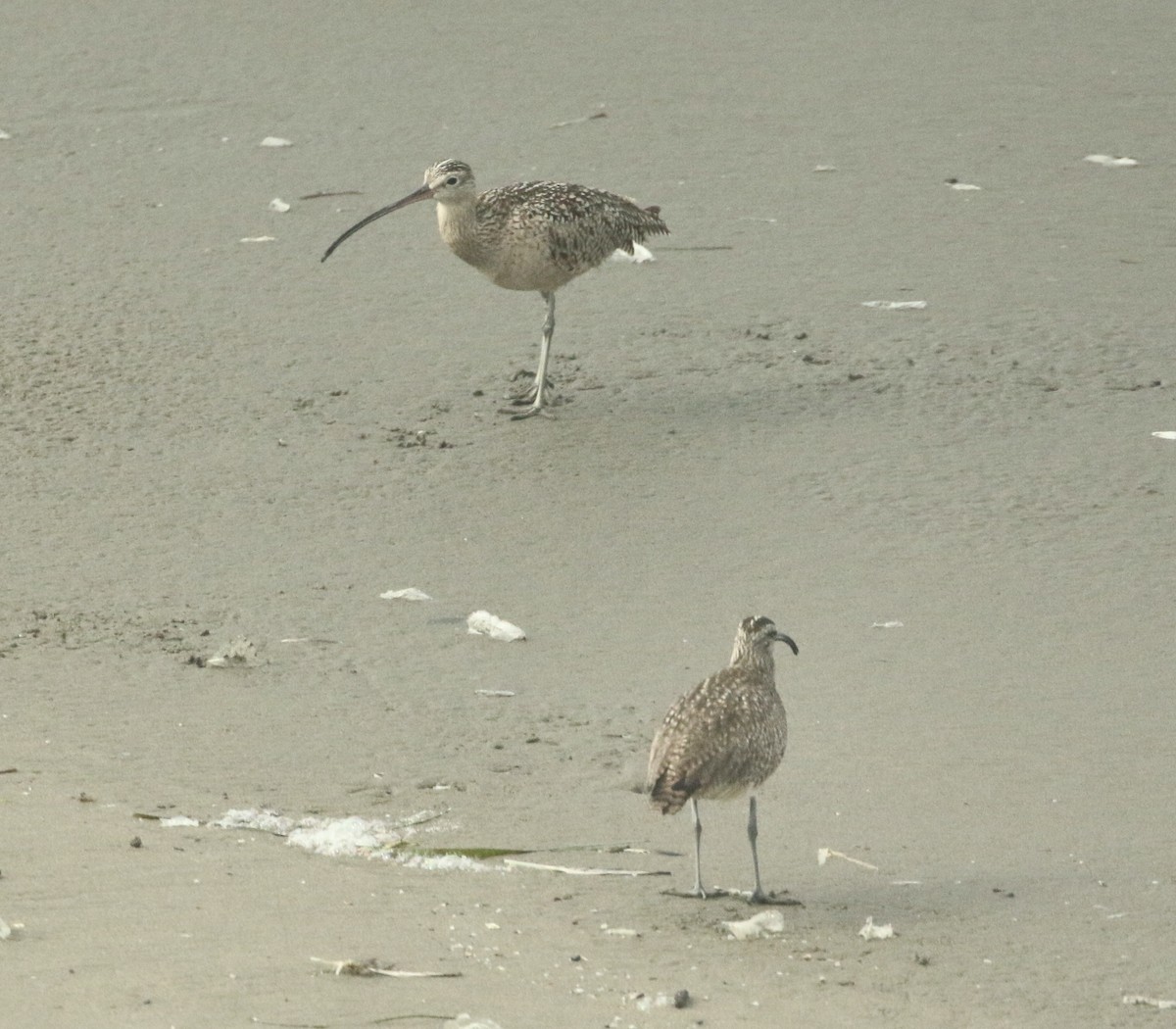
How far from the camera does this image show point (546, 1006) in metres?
4.88

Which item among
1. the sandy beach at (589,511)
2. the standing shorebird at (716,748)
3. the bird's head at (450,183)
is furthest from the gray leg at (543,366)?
the standing shorebird at (716,748)

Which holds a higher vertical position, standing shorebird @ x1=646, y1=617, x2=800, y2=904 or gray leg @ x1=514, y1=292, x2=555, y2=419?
gray leg @ x1=514, y1=292, x2=555, y2=419

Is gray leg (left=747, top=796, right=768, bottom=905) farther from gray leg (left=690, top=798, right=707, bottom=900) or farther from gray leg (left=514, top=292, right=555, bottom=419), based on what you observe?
gray leg (left=514, top=292, right=555, bottom=419)

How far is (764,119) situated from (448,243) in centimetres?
364

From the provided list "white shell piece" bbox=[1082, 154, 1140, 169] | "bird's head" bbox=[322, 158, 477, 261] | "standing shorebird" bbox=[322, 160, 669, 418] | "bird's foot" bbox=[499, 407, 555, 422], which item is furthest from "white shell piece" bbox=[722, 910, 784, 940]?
"white shell piece" bbox=[1082, 154, 1140, 169]

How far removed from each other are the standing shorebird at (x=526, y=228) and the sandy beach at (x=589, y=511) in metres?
0.45

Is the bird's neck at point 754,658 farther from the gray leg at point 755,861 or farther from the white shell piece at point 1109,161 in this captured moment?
the white shell piece at point 1109,161

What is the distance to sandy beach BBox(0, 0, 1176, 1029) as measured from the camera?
5.32m

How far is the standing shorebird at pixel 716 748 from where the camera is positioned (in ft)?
18.3

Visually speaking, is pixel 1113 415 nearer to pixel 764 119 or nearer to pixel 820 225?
pixel 820 225

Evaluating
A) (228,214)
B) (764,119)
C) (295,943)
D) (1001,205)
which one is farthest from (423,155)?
(295,943)

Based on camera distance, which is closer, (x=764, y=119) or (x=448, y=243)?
(x=448, y=243)

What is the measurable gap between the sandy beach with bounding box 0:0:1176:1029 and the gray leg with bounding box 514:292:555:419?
0.58ft

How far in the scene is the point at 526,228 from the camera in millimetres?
10148
